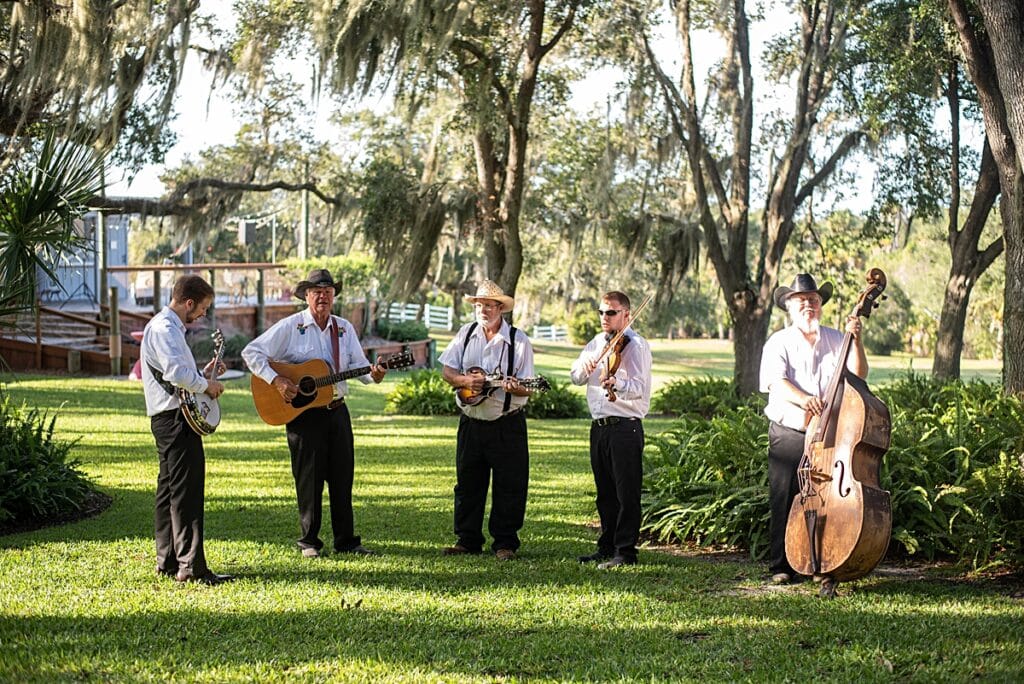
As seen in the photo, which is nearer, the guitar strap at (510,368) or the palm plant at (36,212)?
the guitar strap at (510,368)

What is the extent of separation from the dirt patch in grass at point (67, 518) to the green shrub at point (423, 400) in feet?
28.6

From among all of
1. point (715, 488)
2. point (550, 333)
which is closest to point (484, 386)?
point (715, 488)

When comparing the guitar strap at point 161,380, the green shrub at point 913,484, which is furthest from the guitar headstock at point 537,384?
the guitar strap at point 161,380

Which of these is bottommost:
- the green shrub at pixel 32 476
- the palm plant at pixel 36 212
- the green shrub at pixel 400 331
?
the green shrub at pixel 32 476

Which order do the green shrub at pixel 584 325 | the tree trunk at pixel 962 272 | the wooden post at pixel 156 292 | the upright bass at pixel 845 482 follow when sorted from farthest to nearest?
the green shrub at pixel 584 325 < the wooden post at pixel 156 292 < the tree trunk at pixel 962 272 < the upright bass at pixel 845 482

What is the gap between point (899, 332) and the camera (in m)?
41.8

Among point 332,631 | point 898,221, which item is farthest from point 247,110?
point 332,631

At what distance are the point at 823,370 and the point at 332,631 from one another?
293 centimetres

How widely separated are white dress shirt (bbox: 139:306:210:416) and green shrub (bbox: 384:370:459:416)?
440 inches

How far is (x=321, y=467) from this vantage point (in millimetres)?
7086

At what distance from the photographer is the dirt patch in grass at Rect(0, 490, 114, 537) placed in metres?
7.88

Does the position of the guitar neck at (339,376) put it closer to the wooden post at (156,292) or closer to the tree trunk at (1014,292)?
the tree trunk at (1014,292)

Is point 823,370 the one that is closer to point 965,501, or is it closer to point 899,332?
point 965,501

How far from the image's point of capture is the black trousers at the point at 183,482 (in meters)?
6.31
